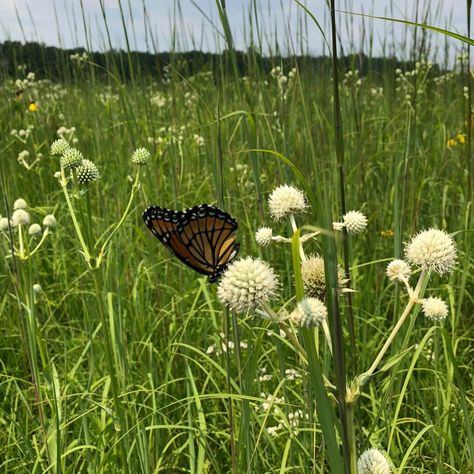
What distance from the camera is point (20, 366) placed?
234 cm

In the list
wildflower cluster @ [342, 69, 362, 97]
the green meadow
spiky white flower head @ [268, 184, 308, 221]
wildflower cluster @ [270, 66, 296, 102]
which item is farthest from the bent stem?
wildflower cluster @ [342, 69, 362, 97]

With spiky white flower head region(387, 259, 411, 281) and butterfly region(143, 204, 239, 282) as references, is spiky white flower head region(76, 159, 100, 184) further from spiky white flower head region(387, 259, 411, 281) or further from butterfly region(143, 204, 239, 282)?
spiky white flower head region(387, 259, 411, 281)

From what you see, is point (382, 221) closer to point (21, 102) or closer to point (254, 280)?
point (254, 280)

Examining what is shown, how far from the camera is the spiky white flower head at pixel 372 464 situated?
831mm

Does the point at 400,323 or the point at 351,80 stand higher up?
the point at 351,80

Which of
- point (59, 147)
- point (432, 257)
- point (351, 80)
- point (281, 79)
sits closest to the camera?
point (432, 257)

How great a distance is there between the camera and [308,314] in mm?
657

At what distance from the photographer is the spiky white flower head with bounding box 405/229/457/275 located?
0.89 metres

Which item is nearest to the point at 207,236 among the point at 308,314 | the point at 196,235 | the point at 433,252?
the point at 196,235

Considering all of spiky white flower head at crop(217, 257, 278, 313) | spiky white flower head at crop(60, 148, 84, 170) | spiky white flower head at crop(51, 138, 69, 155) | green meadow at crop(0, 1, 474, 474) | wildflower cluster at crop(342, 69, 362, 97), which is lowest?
green meadow at crop(0, 1, 474, 474)

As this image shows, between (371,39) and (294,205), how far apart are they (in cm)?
210

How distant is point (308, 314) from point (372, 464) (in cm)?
35

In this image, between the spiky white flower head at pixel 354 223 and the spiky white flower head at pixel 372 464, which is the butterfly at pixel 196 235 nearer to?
the spiky white flower head at pixel 354 223

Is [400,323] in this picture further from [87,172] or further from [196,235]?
[87,172]
